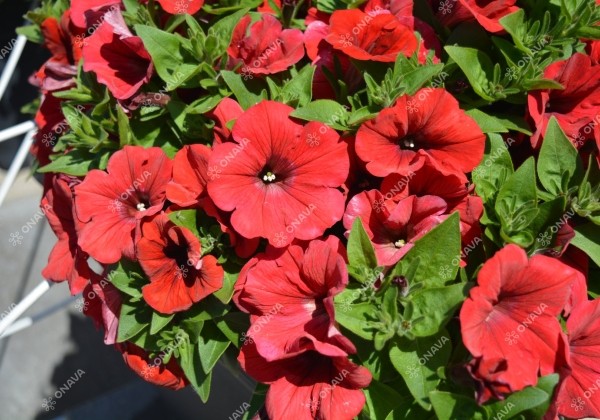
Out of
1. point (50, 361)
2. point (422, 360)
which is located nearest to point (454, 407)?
point (422, 360)

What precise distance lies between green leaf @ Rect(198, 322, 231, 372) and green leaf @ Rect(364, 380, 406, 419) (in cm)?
26

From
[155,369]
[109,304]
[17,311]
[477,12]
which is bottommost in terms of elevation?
Answer: [17,311]

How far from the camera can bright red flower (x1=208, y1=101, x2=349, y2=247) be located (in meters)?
0.94

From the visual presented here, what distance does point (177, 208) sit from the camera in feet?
3.30

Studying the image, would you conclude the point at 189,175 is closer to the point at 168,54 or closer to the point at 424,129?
the point at 168,54

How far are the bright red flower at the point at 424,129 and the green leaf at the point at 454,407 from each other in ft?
1.08

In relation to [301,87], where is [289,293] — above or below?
below

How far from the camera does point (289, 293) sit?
36.8 inches

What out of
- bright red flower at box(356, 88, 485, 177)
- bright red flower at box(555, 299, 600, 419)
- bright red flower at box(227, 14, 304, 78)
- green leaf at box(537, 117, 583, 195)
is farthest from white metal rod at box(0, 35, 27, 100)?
bright red flower at box(555, 299, 600, 419)

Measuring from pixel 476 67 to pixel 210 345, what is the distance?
655 mm

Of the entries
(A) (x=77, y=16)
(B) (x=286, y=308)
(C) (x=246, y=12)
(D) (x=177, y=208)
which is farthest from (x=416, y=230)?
(A) (x=77, y=16)

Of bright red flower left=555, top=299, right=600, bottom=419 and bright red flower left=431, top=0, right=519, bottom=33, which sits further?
bright red flower left=431, top=0, right=519, bottom=33

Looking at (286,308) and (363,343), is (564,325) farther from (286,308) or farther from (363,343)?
(286,308)

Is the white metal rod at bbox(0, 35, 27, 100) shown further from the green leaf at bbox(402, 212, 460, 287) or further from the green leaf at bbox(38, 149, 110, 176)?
the green leaf at bbox(402, 212, 460, 287)
